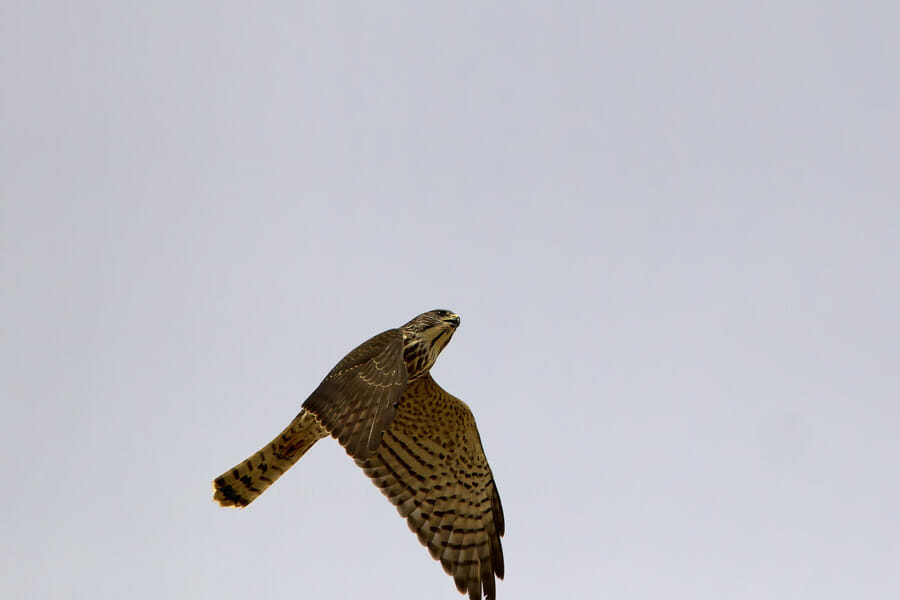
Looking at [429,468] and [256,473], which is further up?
[429,468]

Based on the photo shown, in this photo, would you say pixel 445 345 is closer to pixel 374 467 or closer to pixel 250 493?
pixel 374 467

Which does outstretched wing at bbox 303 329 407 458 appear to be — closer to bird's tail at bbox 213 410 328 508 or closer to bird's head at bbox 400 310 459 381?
bird's head at bbox 400 310 459 381

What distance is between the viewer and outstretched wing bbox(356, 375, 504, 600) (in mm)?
11438

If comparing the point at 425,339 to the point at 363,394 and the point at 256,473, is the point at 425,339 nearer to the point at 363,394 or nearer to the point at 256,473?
the point at 363,394

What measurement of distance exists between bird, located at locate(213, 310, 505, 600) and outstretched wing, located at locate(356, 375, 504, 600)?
0.04ft

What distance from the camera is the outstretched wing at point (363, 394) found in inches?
360

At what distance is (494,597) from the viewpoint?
11250mm

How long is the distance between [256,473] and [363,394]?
86.9 inches

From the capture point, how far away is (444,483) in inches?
459

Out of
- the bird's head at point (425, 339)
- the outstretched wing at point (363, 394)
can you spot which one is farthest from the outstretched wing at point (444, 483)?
the outstretched wing at point (363, 394)

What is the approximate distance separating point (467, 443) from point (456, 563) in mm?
1341

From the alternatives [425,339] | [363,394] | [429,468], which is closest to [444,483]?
[429,468]

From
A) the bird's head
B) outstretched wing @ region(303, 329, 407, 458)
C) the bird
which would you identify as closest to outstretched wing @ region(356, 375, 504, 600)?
the bird

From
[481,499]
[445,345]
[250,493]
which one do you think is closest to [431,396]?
[445,345]
